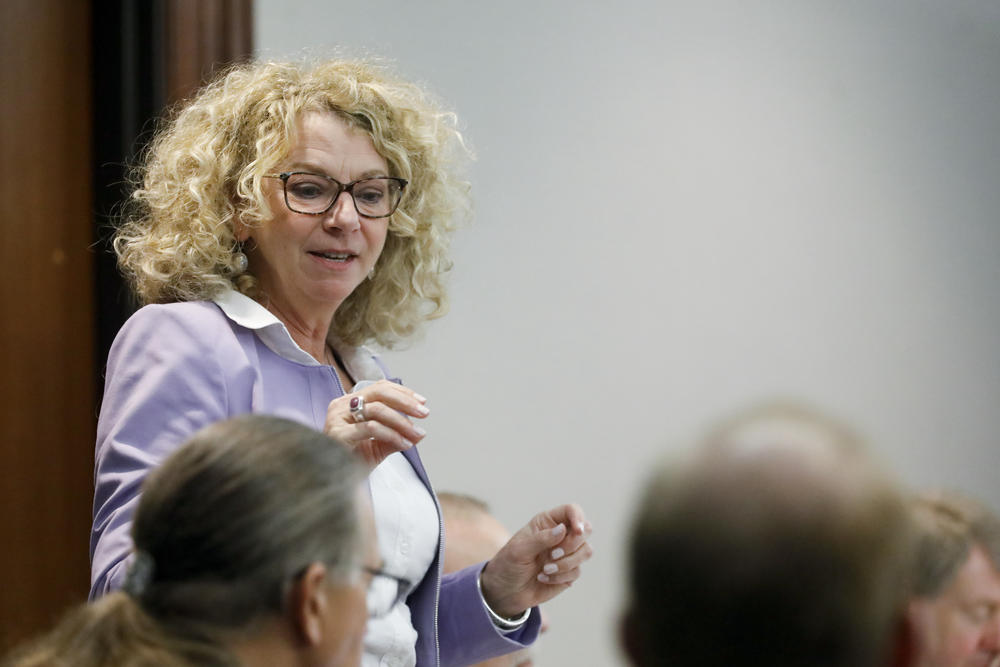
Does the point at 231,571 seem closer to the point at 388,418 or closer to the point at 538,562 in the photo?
the point at 388,418

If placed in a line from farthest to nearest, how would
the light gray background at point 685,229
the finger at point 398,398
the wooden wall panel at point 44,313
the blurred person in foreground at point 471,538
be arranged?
the light gray background at point 685,229, the wooden wall panel at point 44,313, the blurred person in foreground at point 471,538, the finger at point 398,398

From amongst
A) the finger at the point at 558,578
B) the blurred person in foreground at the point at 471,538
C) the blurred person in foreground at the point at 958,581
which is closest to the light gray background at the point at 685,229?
the blurred person in foreground at the point at 471,538

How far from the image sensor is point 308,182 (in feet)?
5.05

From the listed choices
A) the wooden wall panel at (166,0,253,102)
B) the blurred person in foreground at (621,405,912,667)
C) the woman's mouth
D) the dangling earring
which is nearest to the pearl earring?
the dangling earring

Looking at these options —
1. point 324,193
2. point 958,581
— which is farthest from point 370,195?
point 958,581

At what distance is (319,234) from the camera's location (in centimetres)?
152

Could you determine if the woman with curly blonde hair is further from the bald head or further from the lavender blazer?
the bald head

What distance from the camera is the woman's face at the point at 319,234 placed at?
1.53 m

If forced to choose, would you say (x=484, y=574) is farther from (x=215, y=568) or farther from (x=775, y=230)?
(x=775, y=230)

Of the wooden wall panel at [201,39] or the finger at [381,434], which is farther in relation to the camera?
the wooden wall panel at [201,39]

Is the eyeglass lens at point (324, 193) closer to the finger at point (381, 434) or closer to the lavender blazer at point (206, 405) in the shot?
the lavender blazer at point (206, 405)

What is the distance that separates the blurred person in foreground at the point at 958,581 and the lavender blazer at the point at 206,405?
74 centimetres

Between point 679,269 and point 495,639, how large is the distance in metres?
1.69

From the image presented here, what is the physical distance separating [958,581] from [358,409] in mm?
638
